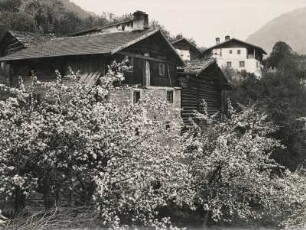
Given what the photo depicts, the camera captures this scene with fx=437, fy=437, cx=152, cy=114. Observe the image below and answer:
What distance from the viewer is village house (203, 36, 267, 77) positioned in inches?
2413

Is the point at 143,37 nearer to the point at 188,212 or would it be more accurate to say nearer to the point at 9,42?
the point at 188,212

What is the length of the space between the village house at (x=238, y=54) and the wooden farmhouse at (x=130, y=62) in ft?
111

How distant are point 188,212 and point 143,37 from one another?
9665 mm

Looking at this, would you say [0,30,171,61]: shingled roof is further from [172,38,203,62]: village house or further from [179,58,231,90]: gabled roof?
[172,38,203,62]: village house

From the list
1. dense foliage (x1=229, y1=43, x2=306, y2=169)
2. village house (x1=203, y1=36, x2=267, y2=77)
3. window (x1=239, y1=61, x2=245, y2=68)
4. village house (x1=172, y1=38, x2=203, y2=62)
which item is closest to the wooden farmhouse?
dense foliage (x1=229, y1=43, x2=306, y2=169)

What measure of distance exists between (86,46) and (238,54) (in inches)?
1673

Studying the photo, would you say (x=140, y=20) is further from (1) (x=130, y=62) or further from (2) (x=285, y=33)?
(2) (x=285, y=33)

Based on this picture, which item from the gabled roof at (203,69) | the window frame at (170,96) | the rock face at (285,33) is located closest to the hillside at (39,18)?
the gabled roof at (203,69)

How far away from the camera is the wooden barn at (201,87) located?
2717 cm

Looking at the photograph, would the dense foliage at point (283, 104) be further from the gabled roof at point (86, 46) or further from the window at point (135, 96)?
the window at point (135, 96)

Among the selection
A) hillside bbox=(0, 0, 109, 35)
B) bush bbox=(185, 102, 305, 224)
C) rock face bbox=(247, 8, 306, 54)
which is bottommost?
bush bbox=(185, 102, 305, 224)

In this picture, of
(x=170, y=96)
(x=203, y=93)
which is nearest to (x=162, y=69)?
(x=170, y=96)

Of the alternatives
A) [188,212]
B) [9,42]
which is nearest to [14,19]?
→ [9,42]

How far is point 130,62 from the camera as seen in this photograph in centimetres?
2280
